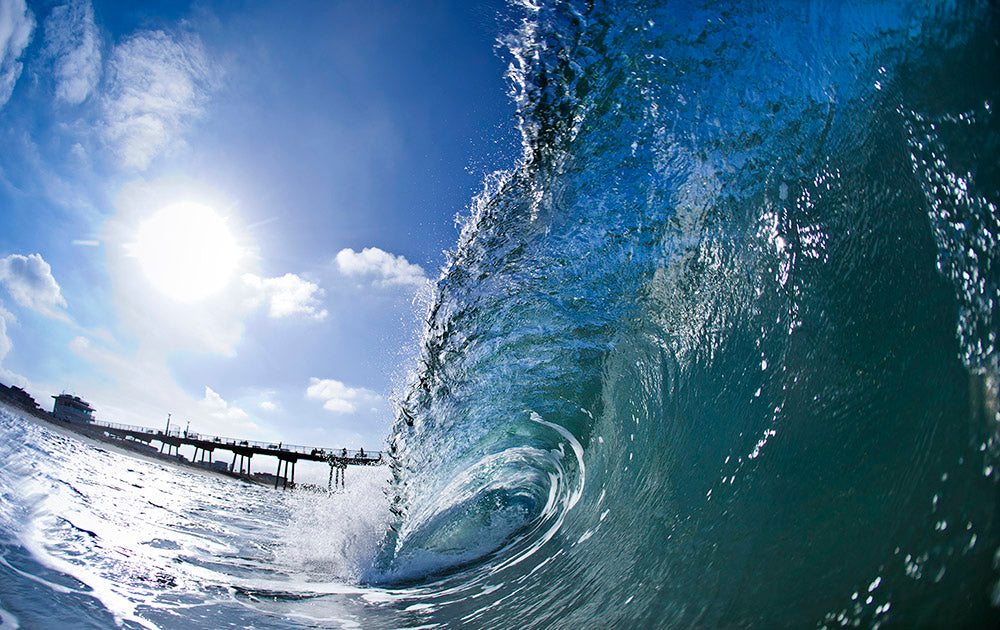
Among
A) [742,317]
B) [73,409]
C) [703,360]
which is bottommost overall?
[703,360]

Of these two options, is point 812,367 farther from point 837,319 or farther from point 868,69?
point 868,69

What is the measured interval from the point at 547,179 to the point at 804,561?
3.72m

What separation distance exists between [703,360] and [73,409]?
230ft

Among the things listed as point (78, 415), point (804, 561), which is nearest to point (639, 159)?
point (804, 561)

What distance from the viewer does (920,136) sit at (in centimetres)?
206

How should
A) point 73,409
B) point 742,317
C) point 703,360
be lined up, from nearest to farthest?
point 742,317 < point 703,360 < point 73,409

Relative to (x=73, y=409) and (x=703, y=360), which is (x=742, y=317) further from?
(x=73, y=409)

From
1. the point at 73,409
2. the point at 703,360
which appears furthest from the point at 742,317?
the point at 73,409

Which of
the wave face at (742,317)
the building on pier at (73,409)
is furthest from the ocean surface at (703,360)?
the building on pier at (73,409)

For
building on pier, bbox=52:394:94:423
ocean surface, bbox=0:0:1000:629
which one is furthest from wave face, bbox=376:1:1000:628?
building on pier, bbox=52:394:94:423

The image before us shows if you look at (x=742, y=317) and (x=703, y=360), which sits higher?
(x=742, y=317)

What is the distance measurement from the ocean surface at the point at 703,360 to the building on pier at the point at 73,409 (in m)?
58.4

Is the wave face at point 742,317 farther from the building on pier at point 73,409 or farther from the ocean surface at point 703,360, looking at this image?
the building on pier at point 73,409

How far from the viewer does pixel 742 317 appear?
3.14 metres
